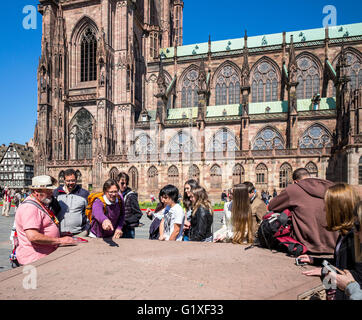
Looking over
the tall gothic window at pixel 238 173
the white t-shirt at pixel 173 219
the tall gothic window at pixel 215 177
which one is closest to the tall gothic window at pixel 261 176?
the tall gothic window at pixel 238 173

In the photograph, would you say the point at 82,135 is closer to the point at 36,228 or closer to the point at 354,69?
the point at 354,69

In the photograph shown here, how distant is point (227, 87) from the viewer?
121 ft

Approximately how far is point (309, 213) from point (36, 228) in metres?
2.53

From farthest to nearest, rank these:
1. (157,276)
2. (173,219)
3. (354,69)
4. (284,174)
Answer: (354,69) → (284,174) → (173,219) → (157,276)

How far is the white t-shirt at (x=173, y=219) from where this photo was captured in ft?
13.4

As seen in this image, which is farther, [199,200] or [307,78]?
[307,78]

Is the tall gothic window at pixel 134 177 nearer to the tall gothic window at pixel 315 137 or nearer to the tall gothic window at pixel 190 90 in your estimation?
the tall gothic window at pixel 190 90

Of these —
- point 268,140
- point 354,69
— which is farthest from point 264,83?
point 354,69

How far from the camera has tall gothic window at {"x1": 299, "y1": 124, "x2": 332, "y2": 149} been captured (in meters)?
28.7

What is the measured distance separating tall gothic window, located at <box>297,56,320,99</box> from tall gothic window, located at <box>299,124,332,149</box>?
6.19 meters

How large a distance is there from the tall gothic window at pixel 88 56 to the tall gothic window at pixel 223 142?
16330 millimetres
